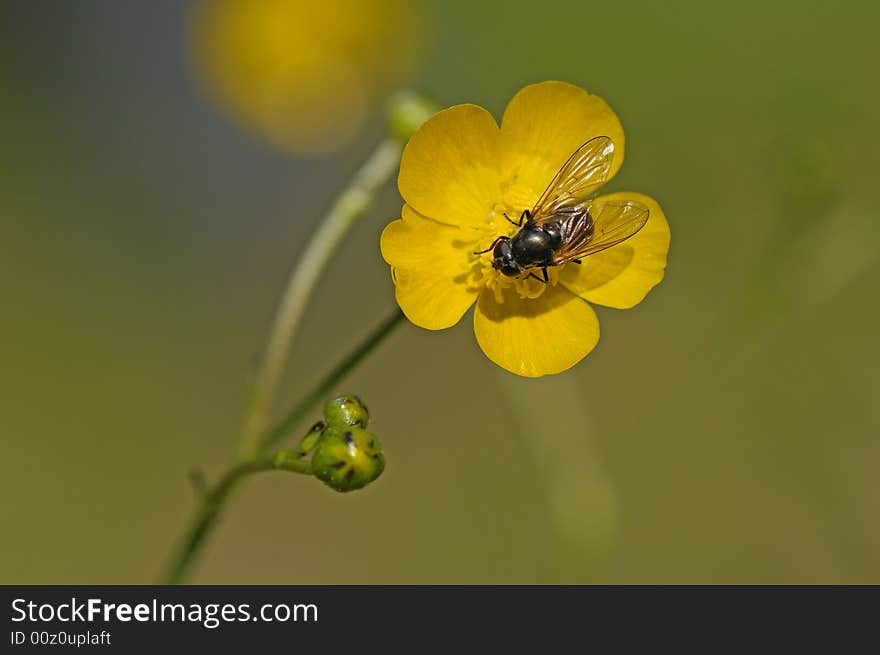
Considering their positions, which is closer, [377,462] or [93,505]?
[377,462]

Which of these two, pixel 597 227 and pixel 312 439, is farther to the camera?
pixel 597 227

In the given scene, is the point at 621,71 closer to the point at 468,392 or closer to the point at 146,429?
the point at 468,392

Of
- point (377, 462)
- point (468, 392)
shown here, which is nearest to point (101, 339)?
point (468, 392)

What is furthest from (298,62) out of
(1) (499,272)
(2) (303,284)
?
(1) (499,272)

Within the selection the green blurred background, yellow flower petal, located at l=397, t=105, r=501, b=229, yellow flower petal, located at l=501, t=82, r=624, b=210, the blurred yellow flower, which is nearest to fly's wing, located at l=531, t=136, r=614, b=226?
yellow flower petal, located at l=501, t=82, r=624, b=210

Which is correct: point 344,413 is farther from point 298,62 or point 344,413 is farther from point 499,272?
point 298,62
